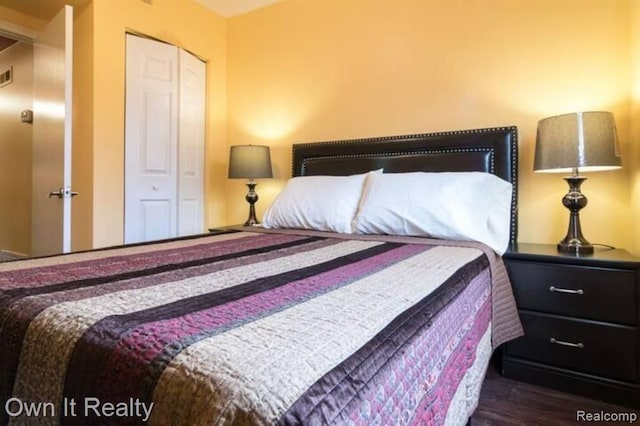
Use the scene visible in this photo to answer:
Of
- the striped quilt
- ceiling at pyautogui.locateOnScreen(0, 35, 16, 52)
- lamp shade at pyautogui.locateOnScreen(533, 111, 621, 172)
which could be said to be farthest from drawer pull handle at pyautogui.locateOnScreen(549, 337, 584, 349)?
ceiling at pyautogui.locateOnScreen(0, 35, 16, 52)

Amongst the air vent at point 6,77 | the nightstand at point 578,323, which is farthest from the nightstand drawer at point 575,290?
the air vent at point 6,77

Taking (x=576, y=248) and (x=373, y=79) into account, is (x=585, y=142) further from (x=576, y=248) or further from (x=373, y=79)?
(x=373, y=79)

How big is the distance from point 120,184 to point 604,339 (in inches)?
118

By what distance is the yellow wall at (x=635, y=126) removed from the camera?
1.80m

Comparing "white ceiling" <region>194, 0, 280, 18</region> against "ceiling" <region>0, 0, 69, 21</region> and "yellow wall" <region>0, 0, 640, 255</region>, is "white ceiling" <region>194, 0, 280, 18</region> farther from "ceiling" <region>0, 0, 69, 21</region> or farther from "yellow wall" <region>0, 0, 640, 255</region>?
"ceiling" <region>0, 0, 69, 21</region>

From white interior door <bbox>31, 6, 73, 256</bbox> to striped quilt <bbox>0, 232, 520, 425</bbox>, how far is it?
1198mm

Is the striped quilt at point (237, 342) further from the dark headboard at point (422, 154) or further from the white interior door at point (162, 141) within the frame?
the white interior door at point (162, 141)

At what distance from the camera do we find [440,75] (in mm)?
2424

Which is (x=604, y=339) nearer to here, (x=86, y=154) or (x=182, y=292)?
(x=182, y=292)

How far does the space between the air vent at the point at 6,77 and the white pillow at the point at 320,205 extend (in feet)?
10.0

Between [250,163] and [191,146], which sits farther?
[191,146]

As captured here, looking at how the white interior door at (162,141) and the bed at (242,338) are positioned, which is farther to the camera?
the white interior door at (162,141)

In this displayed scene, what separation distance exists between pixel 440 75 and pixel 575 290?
4.98ft

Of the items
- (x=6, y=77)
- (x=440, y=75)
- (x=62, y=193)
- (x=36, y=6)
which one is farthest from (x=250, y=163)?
(x=6, y=77)
